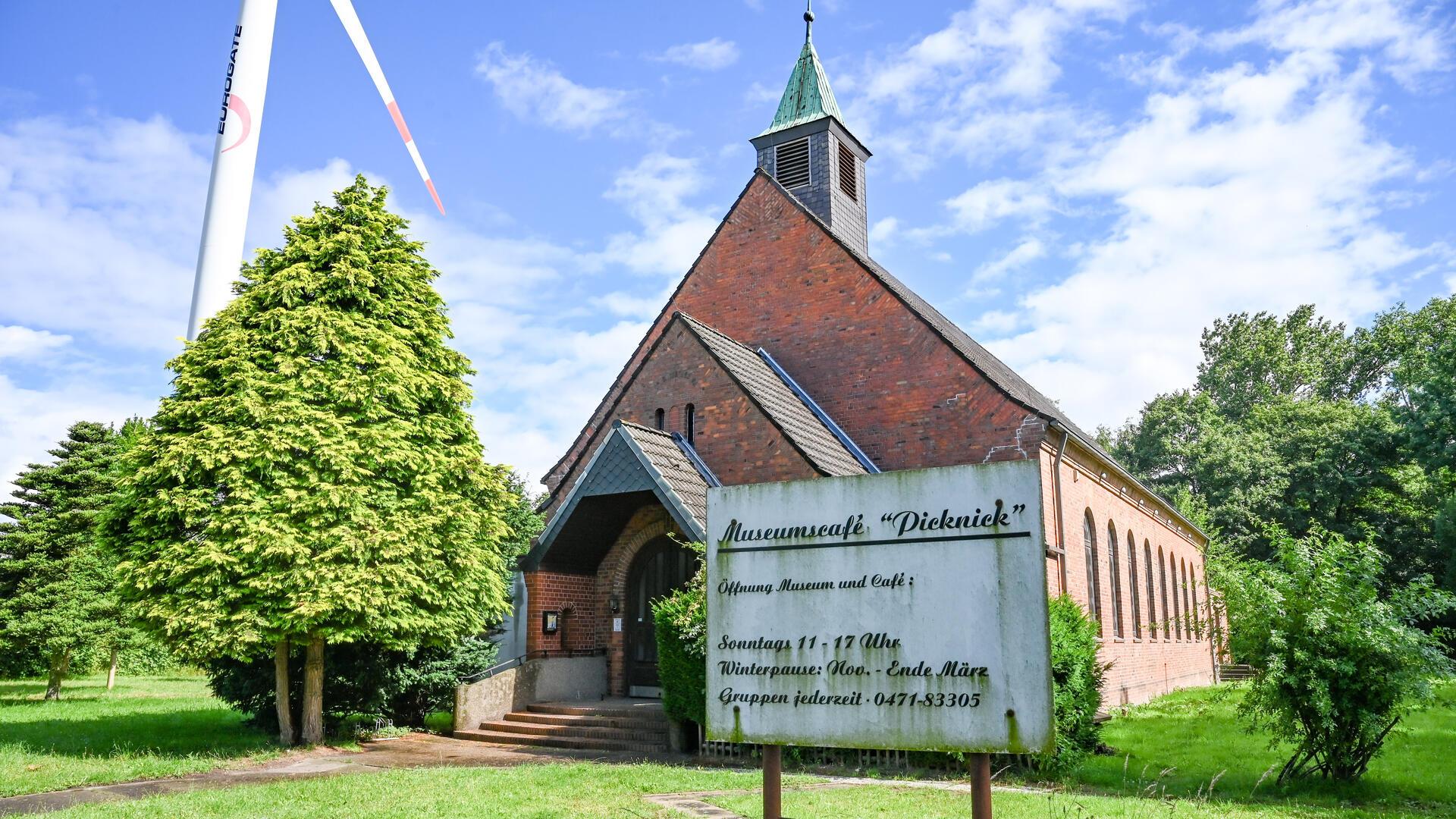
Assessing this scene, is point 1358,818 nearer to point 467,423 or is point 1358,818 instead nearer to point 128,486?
point 467,423

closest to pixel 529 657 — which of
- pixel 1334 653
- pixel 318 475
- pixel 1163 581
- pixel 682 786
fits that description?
pixel 318 475

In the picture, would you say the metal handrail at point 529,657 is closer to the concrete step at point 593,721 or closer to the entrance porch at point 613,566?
the entrance porch at point 613,566

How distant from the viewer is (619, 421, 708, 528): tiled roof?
15.2 meters

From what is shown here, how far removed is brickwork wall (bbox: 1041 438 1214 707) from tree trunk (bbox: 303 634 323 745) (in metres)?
11.8

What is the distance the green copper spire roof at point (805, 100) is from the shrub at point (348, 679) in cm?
1654

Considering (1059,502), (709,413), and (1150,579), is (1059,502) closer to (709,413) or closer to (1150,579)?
(709,413)

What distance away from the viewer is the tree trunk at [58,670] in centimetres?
2370

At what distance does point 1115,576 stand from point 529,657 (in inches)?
607

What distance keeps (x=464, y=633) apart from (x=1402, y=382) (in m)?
52.6

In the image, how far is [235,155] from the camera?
22.0 m

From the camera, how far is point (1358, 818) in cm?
898

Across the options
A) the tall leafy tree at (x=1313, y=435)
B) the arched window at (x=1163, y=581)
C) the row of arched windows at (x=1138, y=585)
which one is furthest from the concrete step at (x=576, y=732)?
the tall leafy tree at (x=1313, y=435)

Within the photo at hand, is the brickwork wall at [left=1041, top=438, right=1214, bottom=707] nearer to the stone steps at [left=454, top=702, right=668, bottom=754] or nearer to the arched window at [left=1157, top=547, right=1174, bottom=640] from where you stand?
the arched window at [left=1157, top=547, right=1174, bottom=640]

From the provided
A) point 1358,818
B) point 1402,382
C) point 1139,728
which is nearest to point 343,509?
point 1358,818
